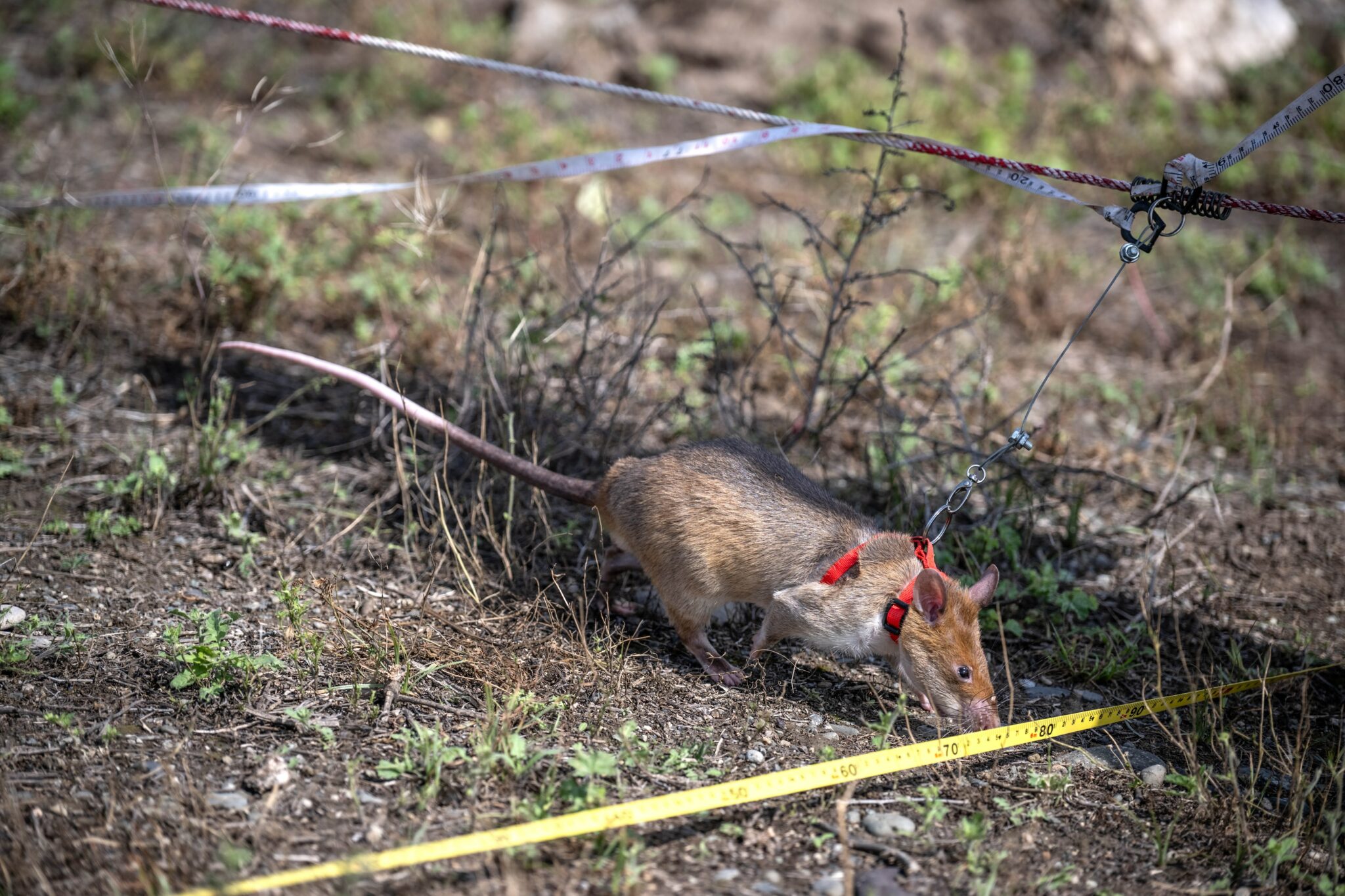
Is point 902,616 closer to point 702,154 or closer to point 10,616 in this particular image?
point 702,154

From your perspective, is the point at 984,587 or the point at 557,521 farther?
the point at 557,521

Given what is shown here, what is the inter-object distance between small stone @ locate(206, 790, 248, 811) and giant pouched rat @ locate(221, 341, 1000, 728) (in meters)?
1.53

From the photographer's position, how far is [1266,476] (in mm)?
5387

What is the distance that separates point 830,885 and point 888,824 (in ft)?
1.12

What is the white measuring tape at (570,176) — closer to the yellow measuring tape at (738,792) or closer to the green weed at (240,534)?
the green weed at (240,534)

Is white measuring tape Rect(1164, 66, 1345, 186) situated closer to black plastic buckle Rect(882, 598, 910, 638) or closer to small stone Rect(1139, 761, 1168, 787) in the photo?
black plastic buckle Rect(882, 598, 910, 638)

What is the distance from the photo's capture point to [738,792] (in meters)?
2.96

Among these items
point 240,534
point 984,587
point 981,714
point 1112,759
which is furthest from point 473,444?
point 1112,759

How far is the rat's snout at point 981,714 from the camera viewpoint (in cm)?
340

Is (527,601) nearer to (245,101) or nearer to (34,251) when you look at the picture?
(34,251)

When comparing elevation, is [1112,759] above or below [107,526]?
above

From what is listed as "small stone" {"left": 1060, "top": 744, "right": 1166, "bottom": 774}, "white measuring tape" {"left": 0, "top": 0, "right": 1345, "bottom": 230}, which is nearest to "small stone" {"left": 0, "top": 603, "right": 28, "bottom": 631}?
"white measuring tape" {"left": 0, "top": 0, "right": 1345, "bottom": 230}

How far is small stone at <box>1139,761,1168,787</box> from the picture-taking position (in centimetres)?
334

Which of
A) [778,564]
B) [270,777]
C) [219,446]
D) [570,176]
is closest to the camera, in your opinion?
[270,777]
